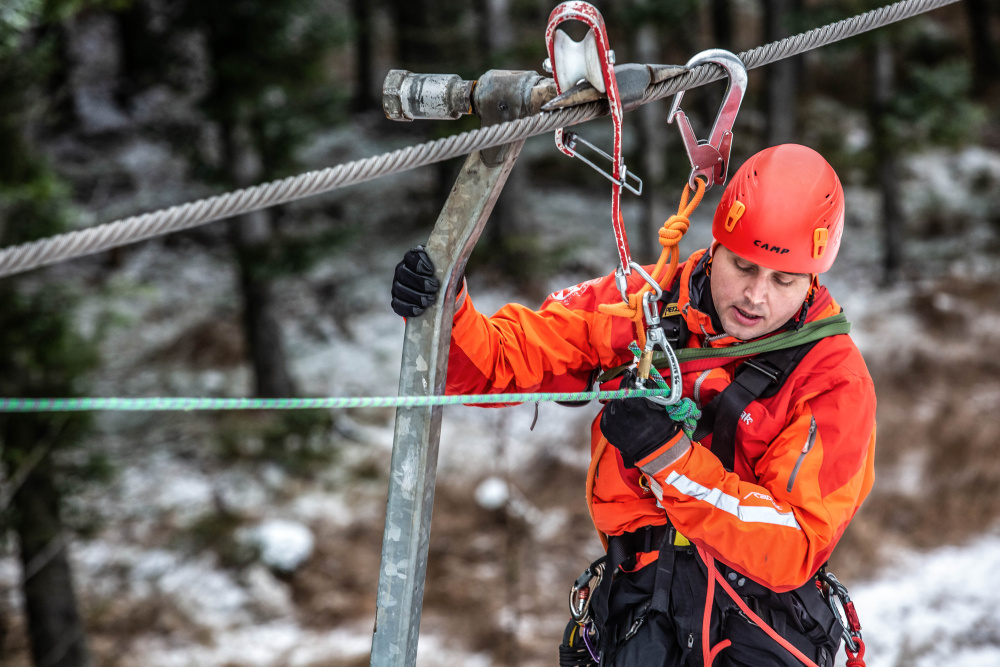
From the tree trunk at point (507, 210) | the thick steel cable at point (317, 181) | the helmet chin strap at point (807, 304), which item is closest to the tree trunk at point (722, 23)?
the tree trunk at point (507, 210)

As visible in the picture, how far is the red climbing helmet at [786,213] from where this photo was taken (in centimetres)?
212

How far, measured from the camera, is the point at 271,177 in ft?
28.7

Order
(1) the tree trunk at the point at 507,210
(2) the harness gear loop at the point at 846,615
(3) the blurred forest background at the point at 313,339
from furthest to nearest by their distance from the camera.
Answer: (1) the tree trunk at the point at 507,210
(3) the blurred forest background at the point at 313,339
(2) the harness gear loop at the point at 846,615

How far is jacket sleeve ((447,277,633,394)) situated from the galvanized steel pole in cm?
35

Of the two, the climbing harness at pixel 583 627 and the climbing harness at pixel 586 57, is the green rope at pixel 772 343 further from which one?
the climbing harness at pixel 583 627

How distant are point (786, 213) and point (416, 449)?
1.16 m

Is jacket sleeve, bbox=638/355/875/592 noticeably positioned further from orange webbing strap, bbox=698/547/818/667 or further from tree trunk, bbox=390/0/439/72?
tree trunk, bbox=390/0/439/72

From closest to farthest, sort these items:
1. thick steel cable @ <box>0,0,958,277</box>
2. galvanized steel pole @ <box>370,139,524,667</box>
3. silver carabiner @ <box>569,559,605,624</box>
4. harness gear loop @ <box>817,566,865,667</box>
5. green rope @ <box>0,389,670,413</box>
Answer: thick steel cable @ <box>0,0,958,277</box> < green rope @ <box>0,389,670,413</box> < galvanized steel pole @ <box>370,139,524,667</box> < harness gear loop @ <box>817,566,865,667</box> < silver carabiner @ <box>569,559,605,624</box>

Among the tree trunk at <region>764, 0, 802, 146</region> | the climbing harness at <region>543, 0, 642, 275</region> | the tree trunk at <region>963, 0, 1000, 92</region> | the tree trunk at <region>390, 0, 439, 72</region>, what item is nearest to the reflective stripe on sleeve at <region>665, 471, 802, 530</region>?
the climbing harness at <region>543, 0, 642, 275</region>

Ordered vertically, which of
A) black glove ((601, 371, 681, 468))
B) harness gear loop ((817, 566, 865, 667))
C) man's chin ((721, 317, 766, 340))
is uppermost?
man's chin ((721, 317, 766, 340))

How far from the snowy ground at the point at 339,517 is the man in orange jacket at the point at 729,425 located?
15.9 ft

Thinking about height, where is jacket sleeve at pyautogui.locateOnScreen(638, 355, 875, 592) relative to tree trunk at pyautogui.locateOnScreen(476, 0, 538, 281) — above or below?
below

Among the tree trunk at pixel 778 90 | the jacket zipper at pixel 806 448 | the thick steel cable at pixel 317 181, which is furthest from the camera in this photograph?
the tree trunk at pixel 778 90

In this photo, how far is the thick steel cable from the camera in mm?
1307
